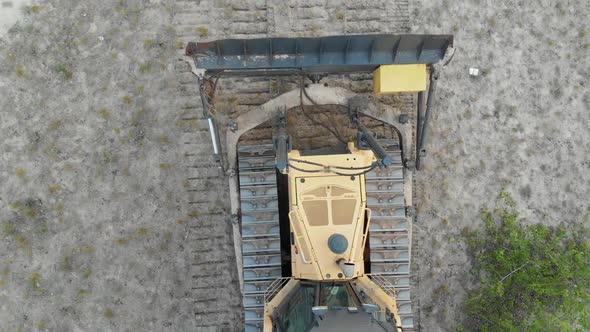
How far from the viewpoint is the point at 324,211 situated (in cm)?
676

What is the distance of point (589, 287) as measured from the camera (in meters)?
8.46

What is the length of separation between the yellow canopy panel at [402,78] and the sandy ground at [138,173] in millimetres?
1867

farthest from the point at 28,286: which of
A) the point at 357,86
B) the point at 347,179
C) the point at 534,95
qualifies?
the point at 534,95

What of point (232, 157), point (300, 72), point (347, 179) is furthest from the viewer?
point (232, 157)

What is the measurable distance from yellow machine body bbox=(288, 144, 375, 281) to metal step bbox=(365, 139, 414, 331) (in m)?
0.87

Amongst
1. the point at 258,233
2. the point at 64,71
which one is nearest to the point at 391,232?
the point at 258,233

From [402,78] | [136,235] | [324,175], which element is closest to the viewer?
[324,175]

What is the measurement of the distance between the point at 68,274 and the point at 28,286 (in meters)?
0.74

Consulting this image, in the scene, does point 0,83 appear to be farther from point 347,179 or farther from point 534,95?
point 534,95

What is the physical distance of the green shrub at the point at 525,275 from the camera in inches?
328

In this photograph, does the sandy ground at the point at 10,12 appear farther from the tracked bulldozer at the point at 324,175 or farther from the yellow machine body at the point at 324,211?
the yellow machine body at the point at 324,211

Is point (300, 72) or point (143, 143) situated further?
point (143, 143)

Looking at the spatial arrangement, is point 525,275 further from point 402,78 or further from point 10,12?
point 10,12

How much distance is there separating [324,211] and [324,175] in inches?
20.6
